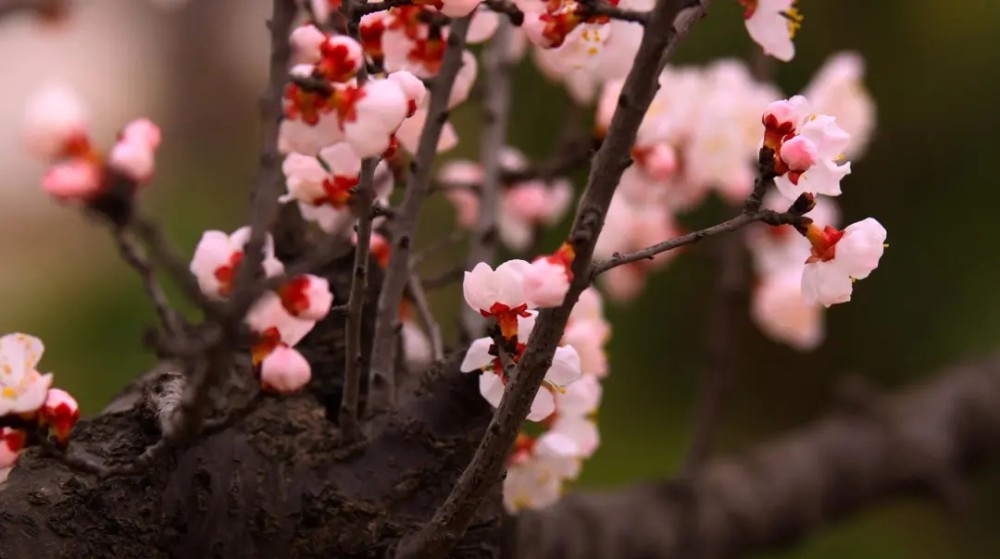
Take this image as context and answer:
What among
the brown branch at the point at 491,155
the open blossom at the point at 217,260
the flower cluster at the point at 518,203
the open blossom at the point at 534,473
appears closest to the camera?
the open blossom at the point at 217,260

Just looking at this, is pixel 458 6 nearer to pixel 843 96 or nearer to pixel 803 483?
pixel 843 96

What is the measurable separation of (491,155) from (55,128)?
0.31 m

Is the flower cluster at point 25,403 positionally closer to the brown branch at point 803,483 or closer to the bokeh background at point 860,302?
the brown branch at point 803,483

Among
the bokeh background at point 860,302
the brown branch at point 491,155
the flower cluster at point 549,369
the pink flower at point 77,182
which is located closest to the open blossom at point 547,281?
the flower cluster at point 549,369

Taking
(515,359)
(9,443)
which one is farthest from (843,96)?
(9,443)

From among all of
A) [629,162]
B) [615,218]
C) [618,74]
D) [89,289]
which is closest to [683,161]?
[615,218]

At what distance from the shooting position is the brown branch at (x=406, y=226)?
0.37 meters

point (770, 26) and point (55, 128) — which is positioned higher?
point (770, 26)

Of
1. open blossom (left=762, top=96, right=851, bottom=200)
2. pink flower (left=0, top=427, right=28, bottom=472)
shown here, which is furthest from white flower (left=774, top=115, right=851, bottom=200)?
pink flower (left=0, top=427, right=28, bottom=472)

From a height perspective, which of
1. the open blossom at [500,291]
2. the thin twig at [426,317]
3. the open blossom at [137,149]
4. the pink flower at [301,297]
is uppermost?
the thin twig at [426,317]

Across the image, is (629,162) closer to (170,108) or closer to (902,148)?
(902,148)

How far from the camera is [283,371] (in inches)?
11.7

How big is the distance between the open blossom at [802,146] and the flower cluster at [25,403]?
0.21 meters

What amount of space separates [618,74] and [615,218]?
0.32 meters
